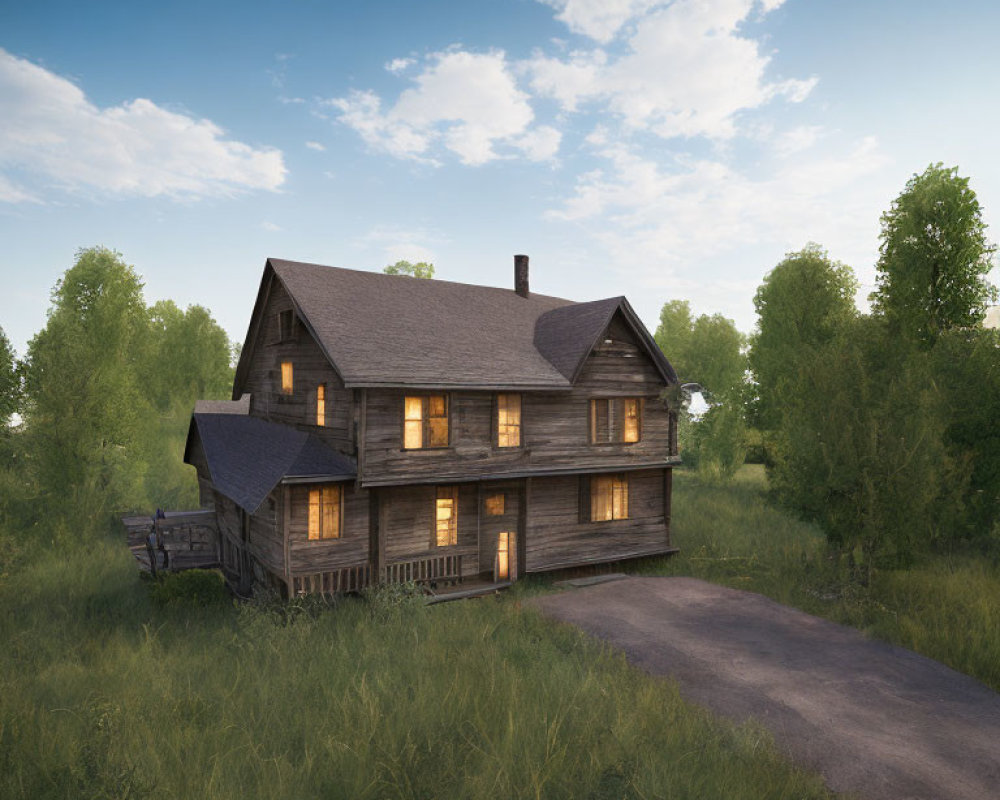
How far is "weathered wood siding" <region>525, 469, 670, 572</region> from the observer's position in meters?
19.5

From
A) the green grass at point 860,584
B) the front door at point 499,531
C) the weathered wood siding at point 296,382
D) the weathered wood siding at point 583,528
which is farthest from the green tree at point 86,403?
the green grass at point 860,584

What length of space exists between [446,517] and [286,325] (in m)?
8.25

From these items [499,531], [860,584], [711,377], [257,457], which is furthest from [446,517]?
[711,377]

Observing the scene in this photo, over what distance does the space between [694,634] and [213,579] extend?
14.8 metres

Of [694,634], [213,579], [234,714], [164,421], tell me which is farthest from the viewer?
[164,421]

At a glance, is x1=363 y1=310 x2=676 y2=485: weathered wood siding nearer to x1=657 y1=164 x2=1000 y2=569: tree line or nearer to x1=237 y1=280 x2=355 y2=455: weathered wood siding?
x1=237 y1=280 x2=355 y2=455: weathered wood siding

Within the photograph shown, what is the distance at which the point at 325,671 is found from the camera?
1093 cm

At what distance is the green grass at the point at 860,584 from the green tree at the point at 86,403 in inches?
939

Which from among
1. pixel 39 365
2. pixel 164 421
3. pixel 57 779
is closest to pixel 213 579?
pixel 57 779

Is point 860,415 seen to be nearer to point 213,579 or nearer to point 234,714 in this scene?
point 234,714

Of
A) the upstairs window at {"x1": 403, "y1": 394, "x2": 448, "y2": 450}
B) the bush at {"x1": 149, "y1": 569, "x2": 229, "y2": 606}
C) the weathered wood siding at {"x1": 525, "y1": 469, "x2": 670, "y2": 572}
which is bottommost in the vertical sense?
the bush at {"x1": 149, "y1": 569, "x2": 229, "y2": 606}

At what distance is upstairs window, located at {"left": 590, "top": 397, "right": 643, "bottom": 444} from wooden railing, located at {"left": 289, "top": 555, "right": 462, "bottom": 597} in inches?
248

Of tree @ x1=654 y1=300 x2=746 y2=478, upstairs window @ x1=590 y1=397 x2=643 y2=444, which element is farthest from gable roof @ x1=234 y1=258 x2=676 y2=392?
tree @ x1=654 y1=300 x2=746 y2=478

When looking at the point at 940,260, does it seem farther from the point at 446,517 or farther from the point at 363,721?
the point at 363,721
